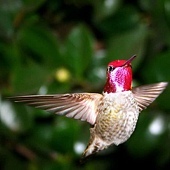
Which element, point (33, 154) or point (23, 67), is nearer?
point (23, 67)

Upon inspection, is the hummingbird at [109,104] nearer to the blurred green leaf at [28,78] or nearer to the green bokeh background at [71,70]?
the green bokeh background at [71,70]

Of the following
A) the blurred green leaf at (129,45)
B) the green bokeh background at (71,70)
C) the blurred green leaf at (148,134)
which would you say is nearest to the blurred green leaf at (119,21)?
the green bokeh background at (71,70)

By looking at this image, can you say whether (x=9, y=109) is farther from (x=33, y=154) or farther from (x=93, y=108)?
(x=93, y=108)

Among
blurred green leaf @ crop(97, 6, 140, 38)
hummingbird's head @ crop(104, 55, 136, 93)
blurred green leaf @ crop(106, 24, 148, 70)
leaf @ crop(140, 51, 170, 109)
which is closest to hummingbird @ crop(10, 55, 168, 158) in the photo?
hummingbird's head @ crop(104, 55, 136, 93)

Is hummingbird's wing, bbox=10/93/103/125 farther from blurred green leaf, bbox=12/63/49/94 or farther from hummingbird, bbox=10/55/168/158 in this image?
blurred green leaf, bbox=12/63/49/94

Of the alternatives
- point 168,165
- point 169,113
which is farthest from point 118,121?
point 168,165

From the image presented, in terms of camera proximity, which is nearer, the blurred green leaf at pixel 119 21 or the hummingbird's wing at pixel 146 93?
the hummingbird's wing at pixel 146 93

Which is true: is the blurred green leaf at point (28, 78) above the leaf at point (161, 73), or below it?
above

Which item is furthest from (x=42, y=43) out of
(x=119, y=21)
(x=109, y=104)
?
(x=109, y=104)
